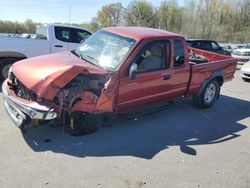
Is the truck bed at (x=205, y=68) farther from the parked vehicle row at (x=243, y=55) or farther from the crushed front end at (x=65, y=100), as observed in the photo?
the parked vehicle row at (x=243, y=55)

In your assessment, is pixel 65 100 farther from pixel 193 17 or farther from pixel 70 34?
pixel 193 17

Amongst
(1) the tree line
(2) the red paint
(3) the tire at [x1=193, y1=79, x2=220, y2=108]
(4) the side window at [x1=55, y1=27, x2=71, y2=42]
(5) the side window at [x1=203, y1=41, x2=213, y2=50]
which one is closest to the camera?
(2) the red paint

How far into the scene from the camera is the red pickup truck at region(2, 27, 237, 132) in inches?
183

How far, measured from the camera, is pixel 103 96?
4934 millimetres

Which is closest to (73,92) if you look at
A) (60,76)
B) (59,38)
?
(60,76)

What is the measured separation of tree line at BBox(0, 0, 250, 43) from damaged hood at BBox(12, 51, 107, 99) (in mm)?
40197

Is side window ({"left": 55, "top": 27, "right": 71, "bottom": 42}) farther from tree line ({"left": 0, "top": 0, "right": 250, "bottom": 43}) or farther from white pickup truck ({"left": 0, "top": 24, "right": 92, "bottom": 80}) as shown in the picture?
tree line ({"left": 0, "top": 0, "right": 250, "bottom": 43})

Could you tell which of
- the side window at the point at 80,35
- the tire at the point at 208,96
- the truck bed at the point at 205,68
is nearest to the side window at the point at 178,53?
the truck bed at the point at 205,68

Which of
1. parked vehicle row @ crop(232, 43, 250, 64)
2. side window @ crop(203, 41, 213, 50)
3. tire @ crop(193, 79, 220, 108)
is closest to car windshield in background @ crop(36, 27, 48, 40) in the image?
tire @ crop(193, 79, 220, 108)

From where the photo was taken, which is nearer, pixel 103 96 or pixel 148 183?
pixel 148 183

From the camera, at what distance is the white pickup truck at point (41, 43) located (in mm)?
8640

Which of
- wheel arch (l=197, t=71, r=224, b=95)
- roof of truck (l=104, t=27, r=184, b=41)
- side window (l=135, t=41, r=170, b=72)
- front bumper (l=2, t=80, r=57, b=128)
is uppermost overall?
roof of truck (l=104, t=27, r=184, b=41)

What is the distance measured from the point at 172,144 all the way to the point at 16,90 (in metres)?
2.98

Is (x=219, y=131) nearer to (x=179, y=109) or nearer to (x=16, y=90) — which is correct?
(x=179, y=109)
